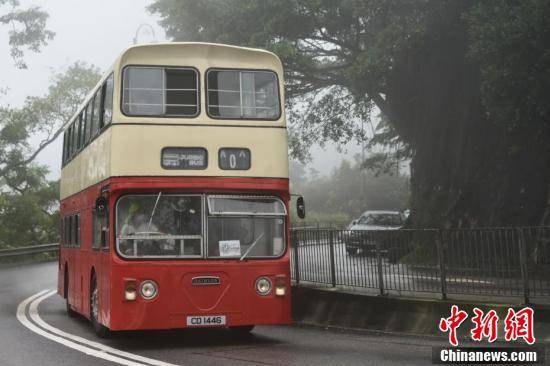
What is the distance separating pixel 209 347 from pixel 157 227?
1.83 metres

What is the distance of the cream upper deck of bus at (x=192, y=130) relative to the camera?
37.5 ft

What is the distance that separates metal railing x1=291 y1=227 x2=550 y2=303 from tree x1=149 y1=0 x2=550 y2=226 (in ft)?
22.0

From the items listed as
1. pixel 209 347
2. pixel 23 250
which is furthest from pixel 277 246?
pixel 23 250

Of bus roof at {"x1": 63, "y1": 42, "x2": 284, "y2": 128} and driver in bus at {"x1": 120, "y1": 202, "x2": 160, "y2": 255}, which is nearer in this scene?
driver in bus at {"x1": 120, "y1": 202, "x2": 160, "y2": 255}

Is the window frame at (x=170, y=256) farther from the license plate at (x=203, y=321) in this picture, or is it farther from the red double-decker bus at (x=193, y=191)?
the license plate at (x=203, y=321)

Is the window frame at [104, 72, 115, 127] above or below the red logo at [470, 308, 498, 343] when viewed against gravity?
above

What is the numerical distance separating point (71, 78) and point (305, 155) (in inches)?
834

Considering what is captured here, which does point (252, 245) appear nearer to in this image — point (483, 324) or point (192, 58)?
point (192, 58)

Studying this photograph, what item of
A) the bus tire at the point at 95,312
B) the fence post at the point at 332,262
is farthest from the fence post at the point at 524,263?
the bus tire at the point at 95,312

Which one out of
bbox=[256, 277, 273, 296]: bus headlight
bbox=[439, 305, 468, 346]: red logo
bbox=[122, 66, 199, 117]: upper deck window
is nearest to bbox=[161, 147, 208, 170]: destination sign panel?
bbox=[122, 66, 199, 117]: upper deck window

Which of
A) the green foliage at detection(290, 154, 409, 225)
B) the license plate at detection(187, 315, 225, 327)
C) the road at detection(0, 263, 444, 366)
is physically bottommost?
the road at detection(0, 263, 444, 366)

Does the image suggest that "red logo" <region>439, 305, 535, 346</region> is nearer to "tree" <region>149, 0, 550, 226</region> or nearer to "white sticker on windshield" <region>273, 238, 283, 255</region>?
"white sticker on windshield" <region>273, 238, 283, 255</region>

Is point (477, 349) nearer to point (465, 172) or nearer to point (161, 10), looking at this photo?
point (465, 172)

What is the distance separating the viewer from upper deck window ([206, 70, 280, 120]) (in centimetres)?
1187
